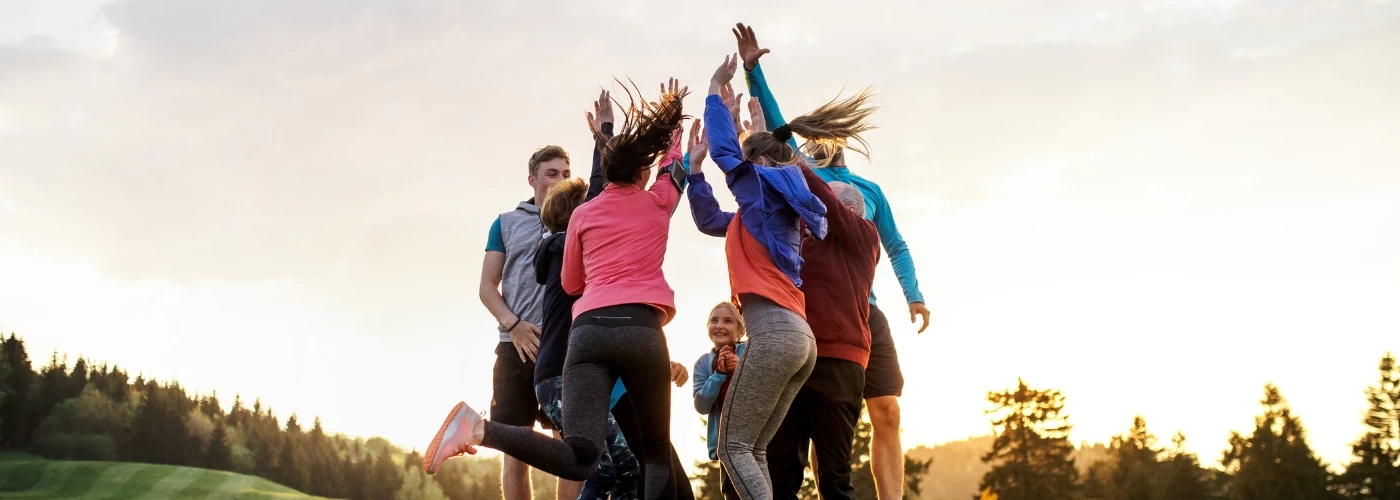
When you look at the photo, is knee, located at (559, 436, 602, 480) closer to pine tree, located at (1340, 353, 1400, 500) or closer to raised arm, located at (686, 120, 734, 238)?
raised arm, located at (686, 120, 734, 238)

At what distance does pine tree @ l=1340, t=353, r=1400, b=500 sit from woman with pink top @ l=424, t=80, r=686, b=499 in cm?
4895

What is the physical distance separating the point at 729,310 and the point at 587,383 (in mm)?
1537

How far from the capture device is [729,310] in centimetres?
625

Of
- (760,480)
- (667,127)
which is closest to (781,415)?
(760,480)

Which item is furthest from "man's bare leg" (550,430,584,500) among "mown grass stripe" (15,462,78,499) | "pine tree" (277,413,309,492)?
"pine tree" (277,413,309,492)

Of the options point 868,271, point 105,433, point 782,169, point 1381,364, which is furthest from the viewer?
point 1381,364

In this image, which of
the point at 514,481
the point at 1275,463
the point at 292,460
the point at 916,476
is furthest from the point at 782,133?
the point at 1275,463

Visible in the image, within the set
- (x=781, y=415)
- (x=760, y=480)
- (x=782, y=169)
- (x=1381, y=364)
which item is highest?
(x=1381, y=364)

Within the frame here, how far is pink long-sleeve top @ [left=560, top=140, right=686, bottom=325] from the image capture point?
500cm

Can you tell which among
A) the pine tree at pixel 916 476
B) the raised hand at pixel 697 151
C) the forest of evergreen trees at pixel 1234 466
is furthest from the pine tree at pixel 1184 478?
the raised hand at pixel 697 151

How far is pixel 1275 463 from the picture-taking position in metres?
46.4

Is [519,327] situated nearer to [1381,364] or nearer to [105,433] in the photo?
[105,433]

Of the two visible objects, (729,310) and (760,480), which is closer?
(760,480)

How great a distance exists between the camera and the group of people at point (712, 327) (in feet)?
16.1
